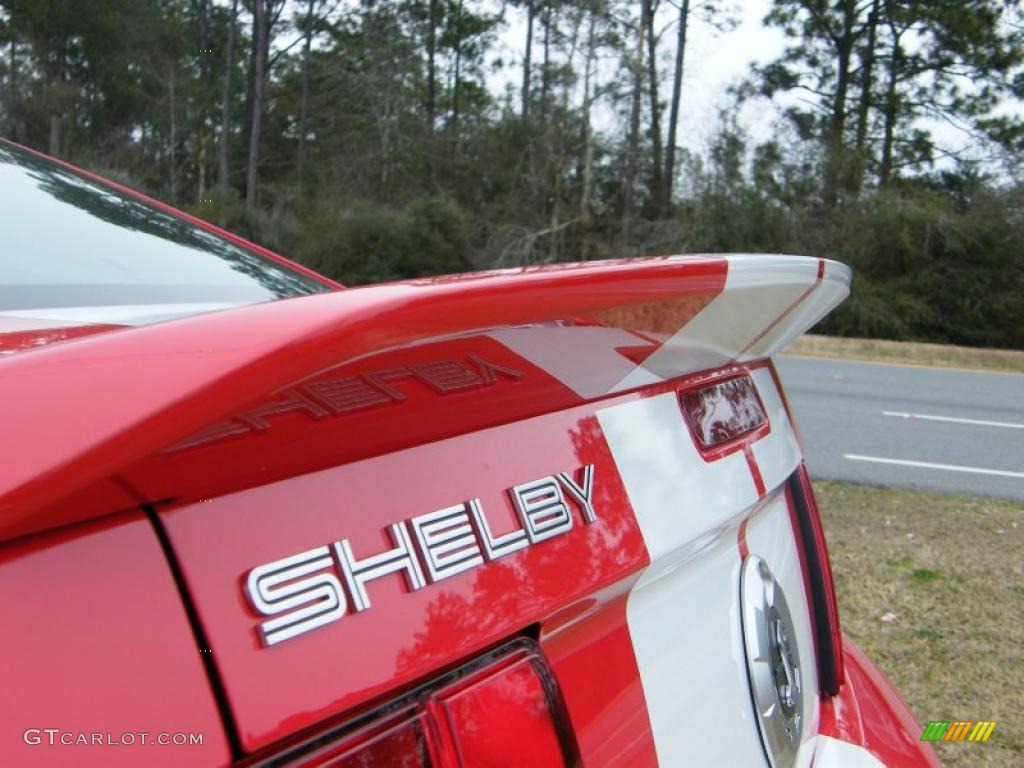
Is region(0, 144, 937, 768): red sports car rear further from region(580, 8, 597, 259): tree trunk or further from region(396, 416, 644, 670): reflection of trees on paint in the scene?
region(580, 8, 597, 259): tree trunk

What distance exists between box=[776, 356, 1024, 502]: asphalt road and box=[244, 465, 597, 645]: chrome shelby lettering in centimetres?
546

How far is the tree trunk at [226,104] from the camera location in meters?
31.5

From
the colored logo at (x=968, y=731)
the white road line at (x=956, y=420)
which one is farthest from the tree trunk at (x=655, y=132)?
the colored logo at (x=968, y=731)

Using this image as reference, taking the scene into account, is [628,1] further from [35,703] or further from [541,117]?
[35,703]

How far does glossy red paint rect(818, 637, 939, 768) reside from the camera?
54.0 inches

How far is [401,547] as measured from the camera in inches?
28.9

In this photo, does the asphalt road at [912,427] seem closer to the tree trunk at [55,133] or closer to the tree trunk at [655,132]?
the tree trunk at [655,132]

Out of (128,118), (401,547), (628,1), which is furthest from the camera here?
(128,118)

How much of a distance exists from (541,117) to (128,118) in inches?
594

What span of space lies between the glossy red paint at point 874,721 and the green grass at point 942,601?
1258 mm

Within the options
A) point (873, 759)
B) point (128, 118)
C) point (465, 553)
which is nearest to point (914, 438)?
point (873, 759)

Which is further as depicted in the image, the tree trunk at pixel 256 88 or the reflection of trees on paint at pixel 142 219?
the tree trunk at pixel 256 88

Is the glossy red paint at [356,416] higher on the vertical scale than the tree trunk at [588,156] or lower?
lower

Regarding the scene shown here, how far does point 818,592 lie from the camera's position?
149 centimetres
